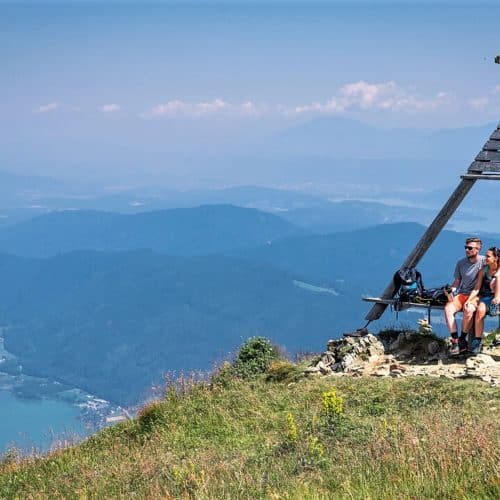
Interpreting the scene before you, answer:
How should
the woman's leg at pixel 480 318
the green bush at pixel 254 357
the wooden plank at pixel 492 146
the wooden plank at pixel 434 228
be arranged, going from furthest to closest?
the green bush at pixel 254 357
the wooden plank at pixel 434 228
the wooden plank at pixel 492 146
the woman's leg at pixel 480 318

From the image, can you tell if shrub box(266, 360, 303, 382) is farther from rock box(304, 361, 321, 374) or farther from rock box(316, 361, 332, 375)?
rock box(316, 361, 332, 375)

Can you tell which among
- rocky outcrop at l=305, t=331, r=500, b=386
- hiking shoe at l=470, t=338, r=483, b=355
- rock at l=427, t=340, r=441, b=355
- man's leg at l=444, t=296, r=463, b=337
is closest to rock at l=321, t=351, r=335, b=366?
rocky outcrop at l=305, t=331, r=500, b=386

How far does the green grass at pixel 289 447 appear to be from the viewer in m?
6.36

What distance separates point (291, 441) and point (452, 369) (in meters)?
4.32

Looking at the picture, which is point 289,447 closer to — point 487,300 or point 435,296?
point 487,300

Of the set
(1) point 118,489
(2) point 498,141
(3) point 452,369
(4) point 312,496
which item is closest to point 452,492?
(4) point 312,496

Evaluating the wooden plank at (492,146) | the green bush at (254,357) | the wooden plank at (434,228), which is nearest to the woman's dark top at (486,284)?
the wooden plank at (434,228)

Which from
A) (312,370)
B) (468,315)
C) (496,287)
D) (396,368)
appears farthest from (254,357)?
(496,287)

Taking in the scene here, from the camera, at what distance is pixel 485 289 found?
1270 centimetres

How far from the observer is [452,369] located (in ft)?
40.4

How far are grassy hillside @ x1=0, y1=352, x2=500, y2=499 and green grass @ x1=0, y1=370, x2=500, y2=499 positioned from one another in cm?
2

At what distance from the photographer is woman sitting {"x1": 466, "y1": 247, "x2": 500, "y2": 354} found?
1250cm

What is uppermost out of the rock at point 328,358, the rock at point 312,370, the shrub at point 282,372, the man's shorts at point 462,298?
the man's shorts at point 462,298

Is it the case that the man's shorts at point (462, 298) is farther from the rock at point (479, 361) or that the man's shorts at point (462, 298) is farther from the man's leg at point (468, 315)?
the rock at point (479, 361)
